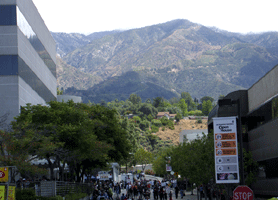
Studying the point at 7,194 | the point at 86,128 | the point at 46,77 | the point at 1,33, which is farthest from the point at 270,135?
the point at 46,77

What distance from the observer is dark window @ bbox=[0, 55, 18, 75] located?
37.7 metres

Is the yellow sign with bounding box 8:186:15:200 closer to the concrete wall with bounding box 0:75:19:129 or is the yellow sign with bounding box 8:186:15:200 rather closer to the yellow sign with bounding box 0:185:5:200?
the yellow sign with bounding box 0:185:5:200

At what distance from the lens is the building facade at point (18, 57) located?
3744 centimetres

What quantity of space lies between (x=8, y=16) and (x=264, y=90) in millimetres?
25123

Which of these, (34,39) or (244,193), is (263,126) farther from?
(34,39)

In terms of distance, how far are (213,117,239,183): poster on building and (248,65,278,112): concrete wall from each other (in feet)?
41.1

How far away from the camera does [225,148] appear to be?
2031 cm

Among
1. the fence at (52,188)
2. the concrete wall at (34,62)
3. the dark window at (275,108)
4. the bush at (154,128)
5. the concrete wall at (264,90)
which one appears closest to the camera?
the fence at (52,188)

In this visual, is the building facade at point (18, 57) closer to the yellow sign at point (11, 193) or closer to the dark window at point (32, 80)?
the dark window at point (32, 80)

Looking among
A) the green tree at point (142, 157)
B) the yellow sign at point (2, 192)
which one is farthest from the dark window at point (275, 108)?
the green tree at point (142, 157)

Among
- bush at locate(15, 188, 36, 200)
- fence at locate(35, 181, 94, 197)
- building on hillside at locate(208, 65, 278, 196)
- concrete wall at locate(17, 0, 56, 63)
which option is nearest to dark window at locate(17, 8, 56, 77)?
concrete wall at locate(17, 0, 56, 63)

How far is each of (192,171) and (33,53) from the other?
2293 cm

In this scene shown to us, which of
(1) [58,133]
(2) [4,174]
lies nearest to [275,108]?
(1) [58,133]

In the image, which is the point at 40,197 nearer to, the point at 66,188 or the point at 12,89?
the point at 66,188
